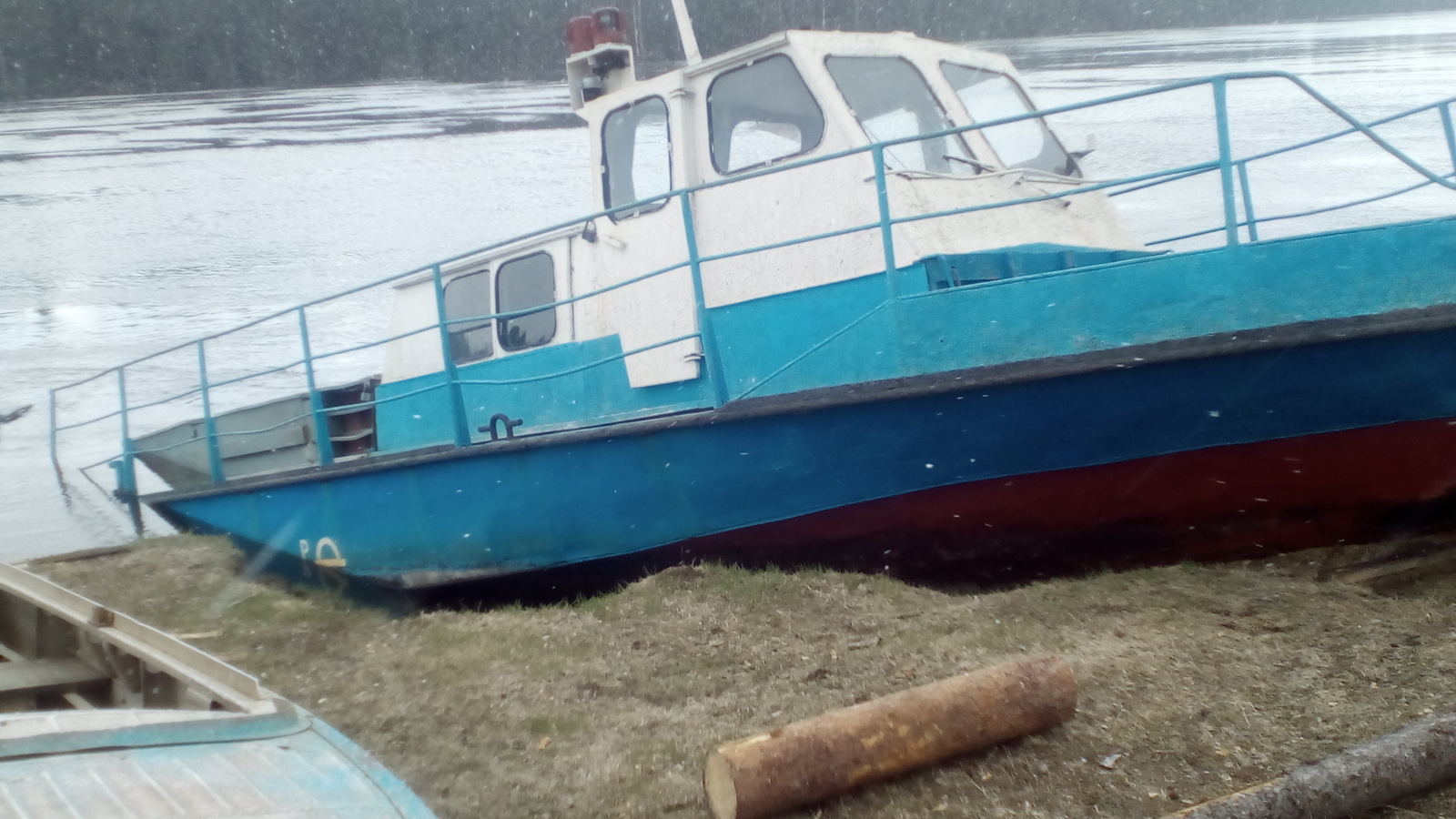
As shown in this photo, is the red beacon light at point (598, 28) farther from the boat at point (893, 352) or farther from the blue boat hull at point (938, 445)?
the blue boat hull at point (938, 445)

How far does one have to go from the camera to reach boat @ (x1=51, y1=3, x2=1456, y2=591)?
10.6 feet

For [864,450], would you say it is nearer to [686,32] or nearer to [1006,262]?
[1006,262]

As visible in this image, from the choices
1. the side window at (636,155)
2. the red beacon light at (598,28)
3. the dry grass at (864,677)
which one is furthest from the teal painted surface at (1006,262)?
the red beacon light at (598,28)

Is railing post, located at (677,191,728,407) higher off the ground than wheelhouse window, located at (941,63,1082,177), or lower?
lower

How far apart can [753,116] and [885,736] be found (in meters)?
2.95

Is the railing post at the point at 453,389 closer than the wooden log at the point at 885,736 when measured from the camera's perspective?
No

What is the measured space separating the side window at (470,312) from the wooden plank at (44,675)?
276 cm

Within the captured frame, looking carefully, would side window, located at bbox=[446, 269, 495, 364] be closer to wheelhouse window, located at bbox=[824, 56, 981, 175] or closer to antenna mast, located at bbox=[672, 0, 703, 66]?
Answer: antenna mast, located at bbox=[672, 0, 703, 66]

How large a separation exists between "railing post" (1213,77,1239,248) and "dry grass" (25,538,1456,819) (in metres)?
1.28

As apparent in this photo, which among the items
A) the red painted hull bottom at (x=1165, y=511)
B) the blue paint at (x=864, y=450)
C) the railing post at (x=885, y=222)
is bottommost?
the red painted hull bottom at (x=1165, y=511)

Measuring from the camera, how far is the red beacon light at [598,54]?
4883mm

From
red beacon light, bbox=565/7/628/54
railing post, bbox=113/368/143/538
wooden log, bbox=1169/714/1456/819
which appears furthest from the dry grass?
railing post, bbox=113/368/143/538

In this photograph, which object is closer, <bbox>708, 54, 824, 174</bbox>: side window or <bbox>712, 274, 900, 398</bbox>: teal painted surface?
<bbox>712, 274, 900, 398</bbox>: teal painted surface

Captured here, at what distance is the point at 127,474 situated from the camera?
24.1ft
